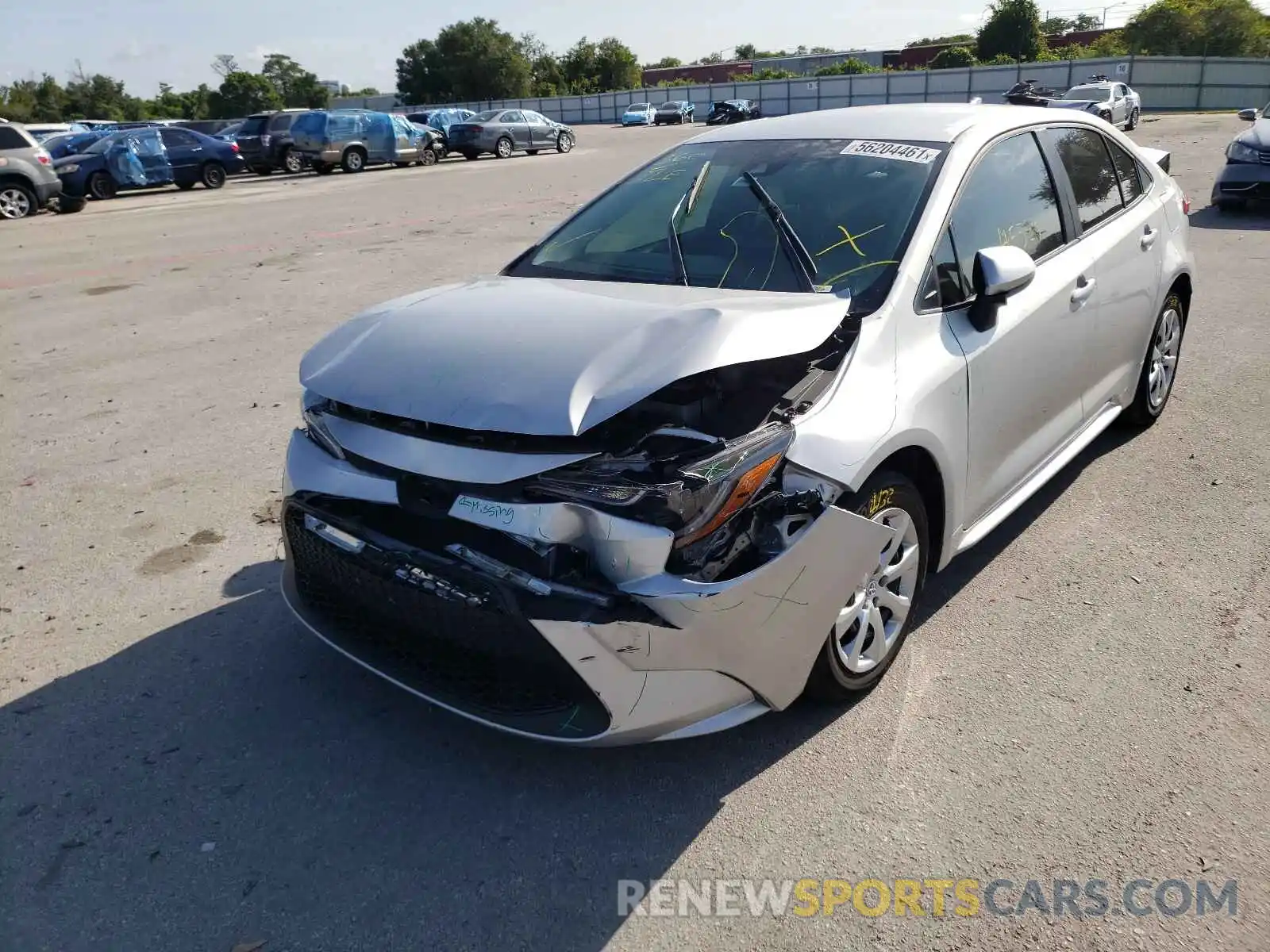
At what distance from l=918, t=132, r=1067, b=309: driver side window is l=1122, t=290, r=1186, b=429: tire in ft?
4.55

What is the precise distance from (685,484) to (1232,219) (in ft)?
43.3

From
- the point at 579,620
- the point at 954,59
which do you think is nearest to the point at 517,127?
the point at 579,620

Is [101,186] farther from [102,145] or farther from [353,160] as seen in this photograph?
[353,160]

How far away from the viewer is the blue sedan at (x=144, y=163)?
22.1 m

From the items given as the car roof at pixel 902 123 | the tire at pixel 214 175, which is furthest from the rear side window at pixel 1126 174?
the tire at pixel 214 175

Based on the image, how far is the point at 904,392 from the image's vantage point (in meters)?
3.14

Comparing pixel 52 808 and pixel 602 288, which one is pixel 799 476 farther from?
pixel 52 808

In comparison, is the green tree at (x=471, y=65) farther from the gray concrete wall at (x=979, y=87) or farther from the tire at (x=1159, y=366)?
the tire at (x=1159, y=366)

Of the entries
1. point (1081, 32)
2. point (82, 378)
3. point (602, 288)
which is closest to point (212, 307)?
point (82, 378)

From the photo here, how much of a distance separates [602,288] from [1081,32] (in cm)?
10049

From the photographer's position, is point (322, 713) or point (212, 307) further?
point (212, 307)

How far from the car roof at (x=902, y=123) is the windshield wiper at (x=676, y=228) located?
1.12ft

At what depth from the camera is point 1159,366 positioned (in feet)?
17.8

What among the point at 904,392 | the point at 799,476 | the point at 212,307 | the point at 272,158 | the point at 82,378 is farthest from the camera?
the point at 272,158
